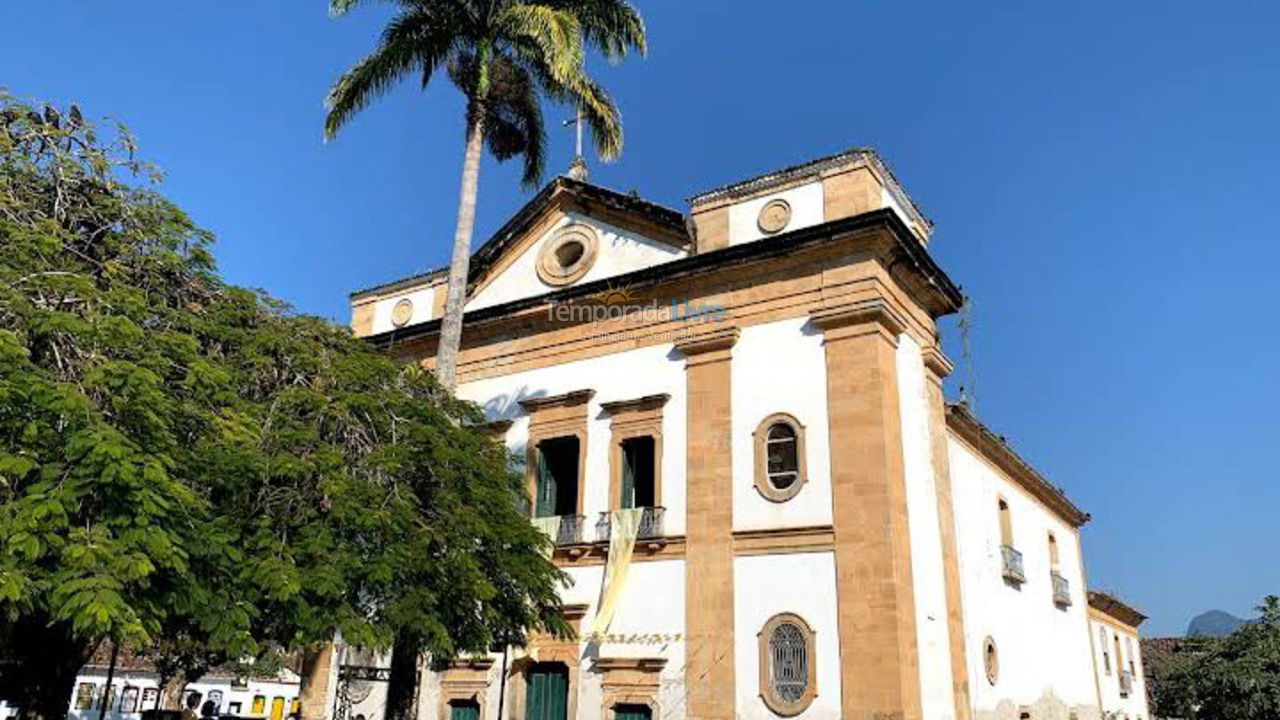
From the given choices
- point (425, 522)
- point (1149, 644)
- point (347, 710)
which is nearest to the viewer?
point (425, 522)

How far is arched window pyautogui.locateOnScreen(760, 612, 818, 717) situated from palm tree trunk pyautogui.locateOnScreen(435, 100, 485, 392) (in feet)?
19.1

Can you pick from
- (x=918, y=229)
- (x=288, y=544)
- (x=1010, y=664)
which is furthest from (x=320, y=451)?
(x=1010, y=664)

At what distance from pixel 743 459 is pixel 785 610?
2.37 meters

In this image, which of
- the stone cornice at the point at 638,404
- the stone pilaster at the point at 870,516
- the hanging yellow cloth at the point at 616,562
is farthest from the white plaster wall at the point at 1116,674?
the stone cornice at the point at 638,404

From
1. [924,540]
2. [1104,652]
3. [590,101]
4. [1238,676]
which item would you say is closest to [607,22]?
[590,101]

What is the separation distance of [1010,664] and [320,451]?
45.5 feet

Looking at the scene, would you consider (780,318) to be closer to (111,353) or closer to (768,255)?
(768,255)

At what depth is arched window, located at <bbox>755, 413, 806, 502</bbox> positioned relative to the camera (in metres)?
14.4

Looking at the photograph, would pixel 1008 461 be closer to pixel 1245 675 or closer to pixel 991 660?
pixel 991 660

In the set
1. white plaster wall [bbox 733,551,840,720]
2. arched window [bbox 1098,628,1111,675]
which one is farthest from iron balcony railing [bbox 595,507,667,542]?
arched window [bbox 1098,628,1111,675]

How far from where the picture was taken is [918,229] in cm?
1705

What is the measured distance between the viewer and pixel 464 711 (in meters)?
16.3

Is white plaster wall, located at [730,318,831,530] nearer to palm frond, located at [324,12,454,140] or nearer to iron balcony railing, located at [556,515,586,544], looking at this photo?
iron balcony railing, located at [556,515,586,544]

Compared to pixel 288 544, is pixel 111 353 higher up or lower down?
higher up
